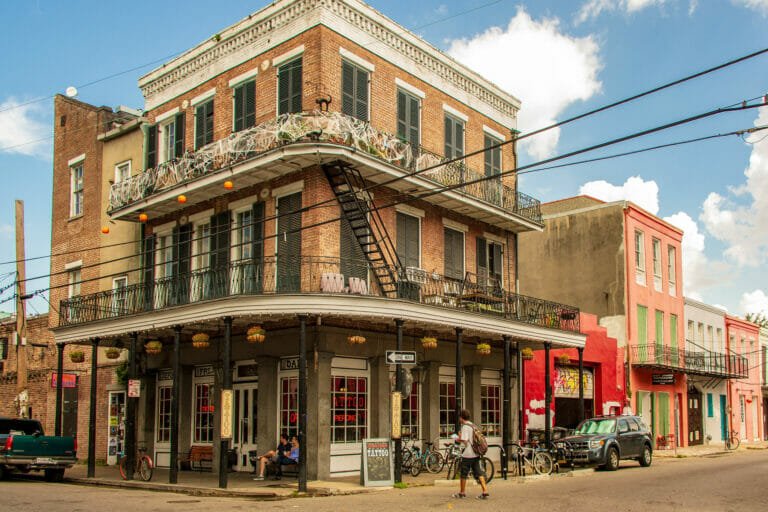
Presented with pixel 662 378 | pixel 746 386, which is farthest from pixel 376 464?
pixel 746 386

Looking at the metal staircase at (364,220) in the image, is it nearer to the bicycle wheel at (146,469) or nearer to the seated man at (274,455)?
the seated man at (274,455)

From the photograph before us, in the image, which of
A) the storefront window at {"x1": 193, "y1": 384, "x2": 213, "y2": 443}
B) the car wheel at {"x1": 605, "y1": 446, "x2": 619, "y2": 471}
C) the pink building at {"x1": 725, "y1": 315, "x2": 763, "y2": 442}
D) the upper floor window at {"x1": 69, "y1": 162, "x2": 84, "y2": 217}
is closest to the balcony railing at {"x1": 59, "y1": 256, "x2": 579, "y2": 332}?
the storefront window at {"x1": 193, "y1": 384, "x2": 213, "y2": 443}

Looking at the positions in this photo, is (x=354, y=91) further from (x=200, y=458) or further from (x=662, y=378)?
(x=662, y=378)

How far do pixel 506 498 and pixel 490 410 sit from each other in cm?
1076

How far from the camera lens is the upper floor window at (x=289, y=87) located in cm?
2091

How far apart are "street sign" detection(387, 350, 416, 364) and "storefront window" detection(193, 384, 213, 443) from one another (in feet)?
24.9

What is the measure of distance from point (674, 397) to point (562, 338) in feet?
49.9

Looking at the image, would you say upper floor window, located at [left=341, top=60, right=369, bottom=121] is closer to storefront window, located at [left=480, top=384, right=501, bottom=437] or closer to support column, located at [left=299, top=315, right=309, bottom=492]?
support column, located at [left=299, top=315, right=309, bottom=492]

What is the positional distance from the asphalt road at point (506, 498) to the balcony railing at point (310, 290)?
451 cm

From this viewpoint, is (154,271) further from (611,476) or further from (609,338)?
(609,338)

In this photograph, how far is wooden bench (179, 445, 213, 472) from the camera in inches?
883

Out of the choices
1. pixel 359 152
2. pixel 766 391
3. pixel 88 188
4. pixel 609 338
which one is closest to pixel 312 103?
pixel 359 152

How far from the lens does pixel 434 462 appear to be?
845 inches

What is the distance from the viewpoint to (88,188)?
2817 centimetres
